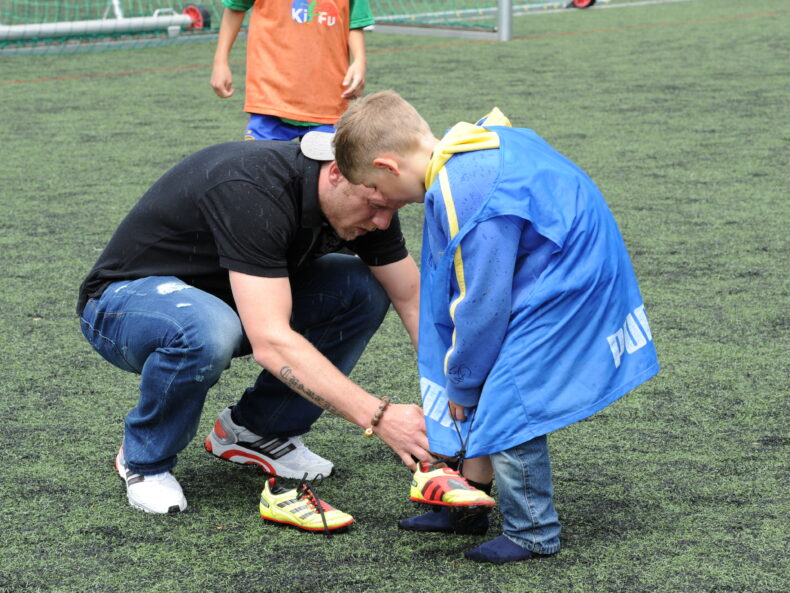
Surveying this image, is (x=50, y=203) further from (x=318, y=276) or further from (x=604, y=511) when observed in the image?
(x=604, y=511)

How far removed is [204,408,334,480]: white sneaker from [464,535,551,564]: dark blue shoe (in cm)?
57

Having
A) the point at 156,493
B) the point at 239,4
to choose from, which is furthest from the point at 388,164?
the point at 239,4

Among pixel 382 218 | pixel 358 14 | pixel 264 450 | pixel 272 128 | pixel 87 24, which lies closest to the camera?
pixel 382 218

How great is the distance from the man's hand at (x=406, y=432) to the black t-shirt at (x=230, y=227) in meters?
0.37

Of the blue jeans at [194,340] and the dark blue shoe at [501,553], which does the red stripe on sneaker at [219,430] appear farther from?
the dark blue shoe at [501,553]

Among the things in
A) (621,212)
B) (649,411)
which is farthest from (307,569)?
(621,212)

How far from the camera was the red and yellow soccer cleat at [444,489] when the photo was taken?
→ 2195 millimetres

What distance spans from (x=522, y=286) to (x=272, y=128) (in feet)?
7.92

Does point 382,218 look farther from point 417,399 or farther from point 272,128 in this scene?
point 272,128

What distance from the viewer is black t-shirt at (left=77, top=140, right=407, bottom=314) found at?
2.33 metres

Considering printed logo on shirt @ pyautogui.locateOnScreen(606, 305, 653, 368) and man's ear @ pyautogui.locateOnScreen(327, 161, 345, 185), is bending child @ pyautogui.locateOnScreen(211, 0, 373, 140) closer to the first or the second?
man's ear @ pyautogui.locateOnScreen(327, 161, 345, 185)

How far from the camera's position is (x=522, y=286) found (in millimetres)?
2121

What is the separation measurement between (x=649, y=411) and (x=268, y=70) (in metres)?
2.12

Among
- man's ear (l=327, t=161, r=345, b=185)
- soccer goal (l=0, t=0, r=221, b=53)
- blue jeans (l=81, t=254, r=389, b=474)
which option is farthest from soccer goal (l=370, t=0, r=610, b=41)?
man's ear (l=327, t=161, r=345, b=185)
